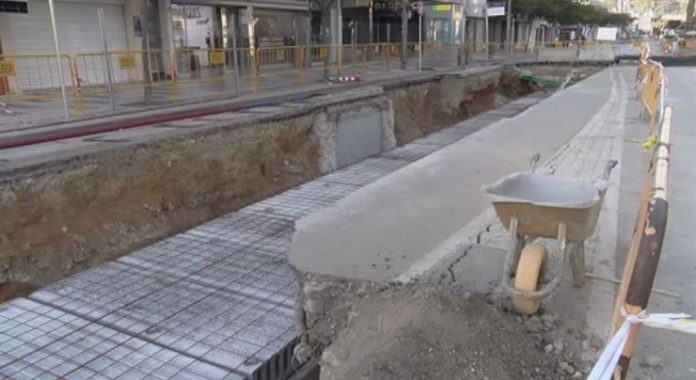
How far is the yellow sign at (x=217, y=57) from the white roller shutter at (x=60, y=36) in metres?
3.08

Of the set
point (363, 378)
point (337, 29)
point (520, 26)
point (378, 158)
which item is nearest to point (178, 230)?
point (378, 158)

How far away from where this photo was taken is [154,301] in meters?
5.52

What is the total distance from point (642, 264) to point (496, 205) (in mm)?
1164

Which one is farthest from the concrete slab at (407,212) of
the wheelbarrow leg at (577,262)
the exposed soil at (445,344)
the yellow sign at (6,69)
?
the yellow sign at (6,69)

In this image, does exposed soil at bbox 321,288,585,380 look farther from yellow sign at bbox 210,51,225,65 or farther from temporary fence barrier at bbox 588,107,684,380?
yellow sign at bbox 210,51,225,65

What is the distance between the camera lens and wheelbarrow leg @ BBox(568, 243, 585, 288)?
3.59 m

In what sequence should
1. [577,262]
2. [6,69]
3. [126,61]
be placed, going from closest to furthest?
[577,262], [6,69], [126,61]

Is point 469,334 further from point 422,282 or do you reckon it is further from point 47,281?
point 47,281

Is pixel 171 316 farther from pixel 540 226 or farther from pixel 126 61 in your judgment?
pixel 126 61

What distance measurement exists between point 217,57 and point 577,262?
1486 centimetres

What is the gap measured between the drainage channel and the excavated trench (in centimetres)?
119

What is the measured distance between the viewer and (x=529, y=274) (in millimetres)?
3223

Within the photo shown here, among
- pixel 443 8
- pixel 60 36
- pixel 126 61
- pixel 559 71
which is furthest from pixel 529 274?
pixel 443 8

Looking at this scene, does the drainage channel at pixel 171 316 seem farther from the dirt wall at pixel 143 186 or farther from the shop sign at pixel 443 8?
the shop sign at pixel 443 8
